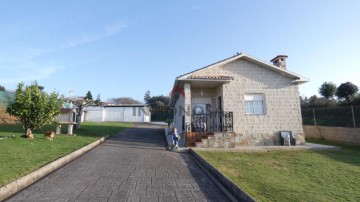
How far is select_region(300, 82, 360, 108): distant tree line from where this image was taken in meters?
24.9

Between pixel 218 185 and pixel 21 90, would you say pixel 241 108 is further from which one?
pixel 21 90

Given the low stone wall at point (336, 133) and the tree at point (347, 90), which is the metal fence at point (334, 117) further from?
the tree at point (347, 90)

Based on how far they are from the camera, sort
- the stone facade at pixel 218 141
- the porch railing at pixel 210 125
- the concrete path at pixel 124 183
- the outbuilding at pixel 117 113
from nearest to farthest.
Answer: the concrete path at pixel 124 183 < the stone facade at pixel 218 141 < the porch railing at pixel 210 125 < the outbuilding at pixel 117 113

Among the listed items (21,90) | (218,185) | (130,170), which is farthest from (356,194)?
(21,90)

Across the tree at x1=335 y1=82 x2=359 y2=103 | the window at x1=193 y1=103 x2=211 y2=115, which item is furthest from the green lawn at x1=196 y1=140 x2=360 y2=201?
the tree at x1=335 y1=82 x2=359 y2=103

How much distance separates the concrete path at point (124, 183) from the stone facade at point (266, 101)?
257 inches

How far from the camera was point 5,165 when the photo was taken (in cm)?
654

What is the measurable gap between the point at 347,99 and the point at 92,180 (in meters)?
27.9

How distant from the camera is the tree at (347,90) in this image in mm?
24991

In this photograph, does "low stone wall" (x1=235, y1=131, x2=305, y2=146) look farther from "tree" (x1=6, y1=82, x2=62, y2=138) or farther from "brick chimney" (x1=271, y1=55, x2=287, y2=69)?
"tree" (x1=6, y1=82, x2=62, y2=138)

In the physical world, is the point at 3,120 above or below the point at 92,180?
above

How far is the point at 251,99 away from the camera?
14.5 metres

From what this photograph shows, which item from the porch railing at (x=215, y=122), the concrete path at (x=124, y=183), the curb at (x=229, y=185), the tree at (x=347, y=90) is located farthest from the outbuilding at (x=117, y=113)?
the curb at (x=229, y=185)

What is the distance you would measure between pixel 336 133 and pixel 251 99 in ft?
21.9
